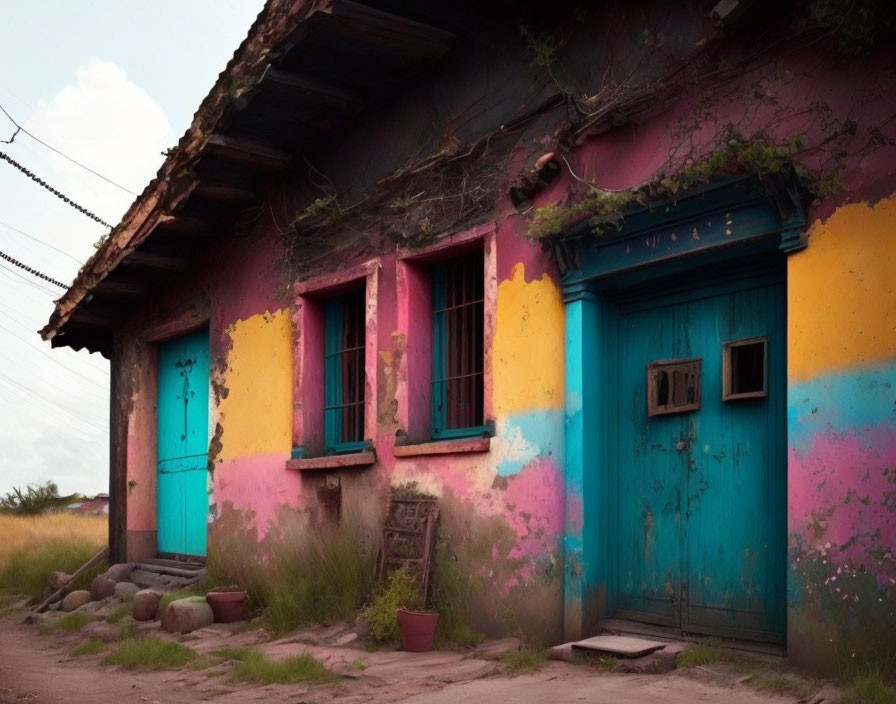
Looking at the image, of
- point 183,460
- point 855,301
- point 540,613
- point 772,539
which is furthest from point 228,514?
point 855,301

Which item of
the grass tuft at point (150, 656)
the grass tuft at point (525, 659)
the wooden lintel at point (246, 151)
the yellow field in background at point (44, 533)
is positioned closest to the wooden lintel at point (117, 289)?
the wooden lintel at point (246, 151)

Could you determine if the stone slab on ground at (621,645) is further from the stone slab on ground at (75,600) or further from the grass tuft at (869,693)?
the stone slab on ground at (75,600)

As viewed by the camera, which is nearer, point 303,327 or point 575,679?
point 575,679

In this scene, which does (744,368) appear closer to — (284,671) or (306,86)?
(284,671)

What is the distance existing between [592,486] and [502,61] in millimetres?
3262

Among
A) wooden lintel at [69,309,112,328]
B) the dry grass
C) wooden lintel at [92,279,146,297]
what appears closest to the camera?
wooden lintel at [92,279,146,297]

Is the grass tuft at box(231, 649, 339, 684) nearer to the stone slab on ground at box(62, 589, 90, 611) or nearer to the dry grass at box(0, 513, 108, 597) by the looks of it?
the stone slab on ground at box(62, 589, 90, 611)

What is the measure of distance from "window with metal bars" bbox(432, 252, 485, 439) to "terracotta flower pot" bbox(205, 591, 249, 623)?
96.0 inches

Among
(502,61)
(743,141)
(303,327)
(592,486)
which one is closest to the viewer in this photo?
(743,141)

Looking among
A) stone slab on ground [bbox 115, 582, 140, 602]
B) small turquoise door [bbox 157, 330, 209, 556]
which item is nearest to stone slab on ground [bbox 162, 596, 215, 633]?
stone slab on ground [bbox 115, 582, 140, 602]

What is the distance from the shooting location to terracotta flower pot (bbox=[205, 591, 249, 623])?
345 inches

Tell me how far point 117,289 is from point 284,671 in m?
6.73

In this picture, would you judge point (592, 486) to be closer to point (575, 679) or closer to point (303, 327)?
point (575, 679)

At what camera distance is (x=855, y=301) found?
5.16 meters
